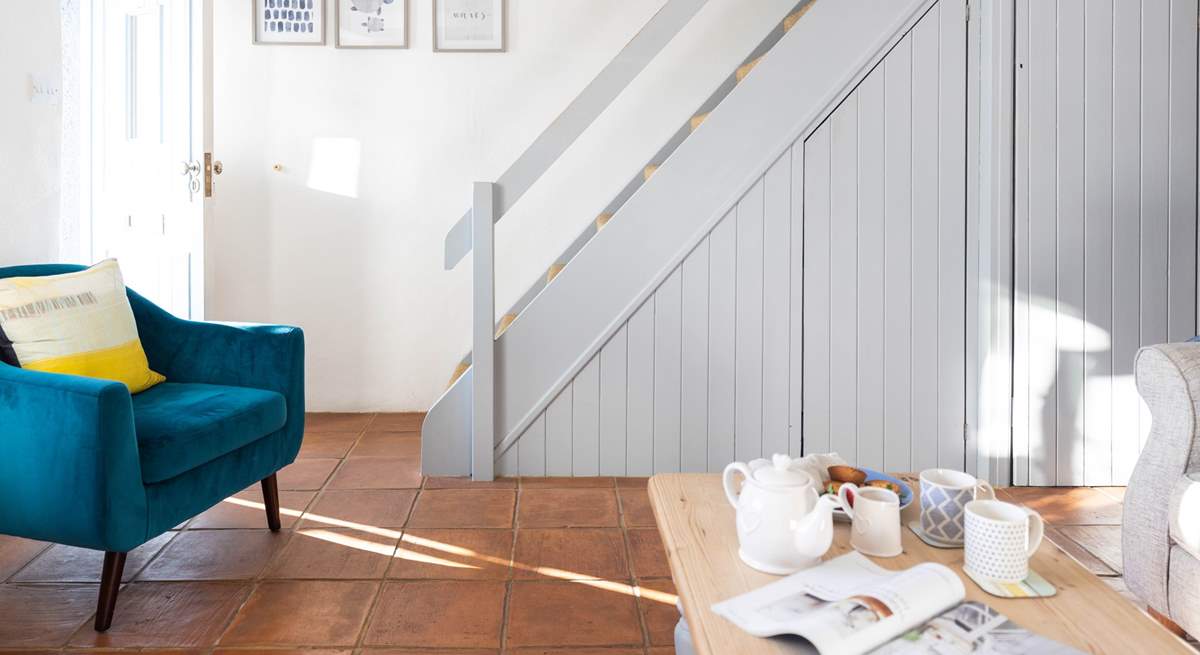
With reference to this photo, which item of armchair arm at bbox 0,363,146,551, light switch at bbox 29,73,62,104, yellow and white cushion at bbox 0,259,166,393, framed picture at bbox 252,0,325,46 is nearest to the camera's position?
armchair arm at bbox 0,363,146,551

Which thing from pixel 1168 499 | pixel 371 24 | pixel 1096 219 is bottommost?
pixel 1168 499

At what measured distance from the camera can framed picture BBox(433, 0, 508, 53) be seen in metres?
4.00

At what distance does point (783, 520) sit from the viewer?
130 centimetres

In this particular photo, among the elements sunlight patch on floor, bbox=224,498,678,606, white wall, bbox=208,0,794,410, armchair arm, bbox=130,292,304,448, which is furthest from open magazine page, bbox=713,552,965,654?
white wall, bbox=208,0,794,410

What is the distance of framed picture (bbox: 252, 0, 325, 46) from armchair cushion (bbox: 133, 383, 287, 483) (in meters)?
2.03

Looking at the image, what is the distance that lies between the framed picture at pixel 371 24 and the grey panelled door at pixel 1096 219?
2450 millimetres

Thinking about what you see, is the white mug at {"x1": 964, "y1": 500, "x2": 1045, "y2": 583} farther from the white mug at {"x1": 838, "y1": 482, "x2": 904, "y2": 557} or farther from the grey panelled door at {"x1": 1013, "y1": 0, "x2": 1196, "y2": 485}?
the grey panelled door at {"x1": 1013, "y1": 0, "x2": 1196, "y2": 485}

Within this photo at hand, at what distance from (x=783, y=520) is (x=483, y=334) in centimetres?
194

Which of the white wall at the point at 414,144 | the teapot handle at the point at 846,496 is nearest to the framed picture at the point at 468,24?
the white wall at the point at 414,144

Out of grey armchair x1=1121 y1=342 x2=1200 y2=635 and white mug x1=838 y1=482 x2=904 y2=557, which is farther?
grey armchair x1=1121 y1=342 x2=1200 y2=635

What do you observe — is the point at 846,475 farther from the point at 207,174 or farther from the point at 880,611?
the point at 207,174

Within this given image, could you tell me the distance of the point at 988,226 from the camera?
119 inches

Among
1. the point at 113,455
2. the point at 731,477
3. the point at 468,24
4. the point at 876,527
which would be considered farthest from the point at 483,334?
the point at 876,527

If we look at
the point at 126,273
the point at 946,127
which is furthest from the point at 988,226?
the point at 126,273
